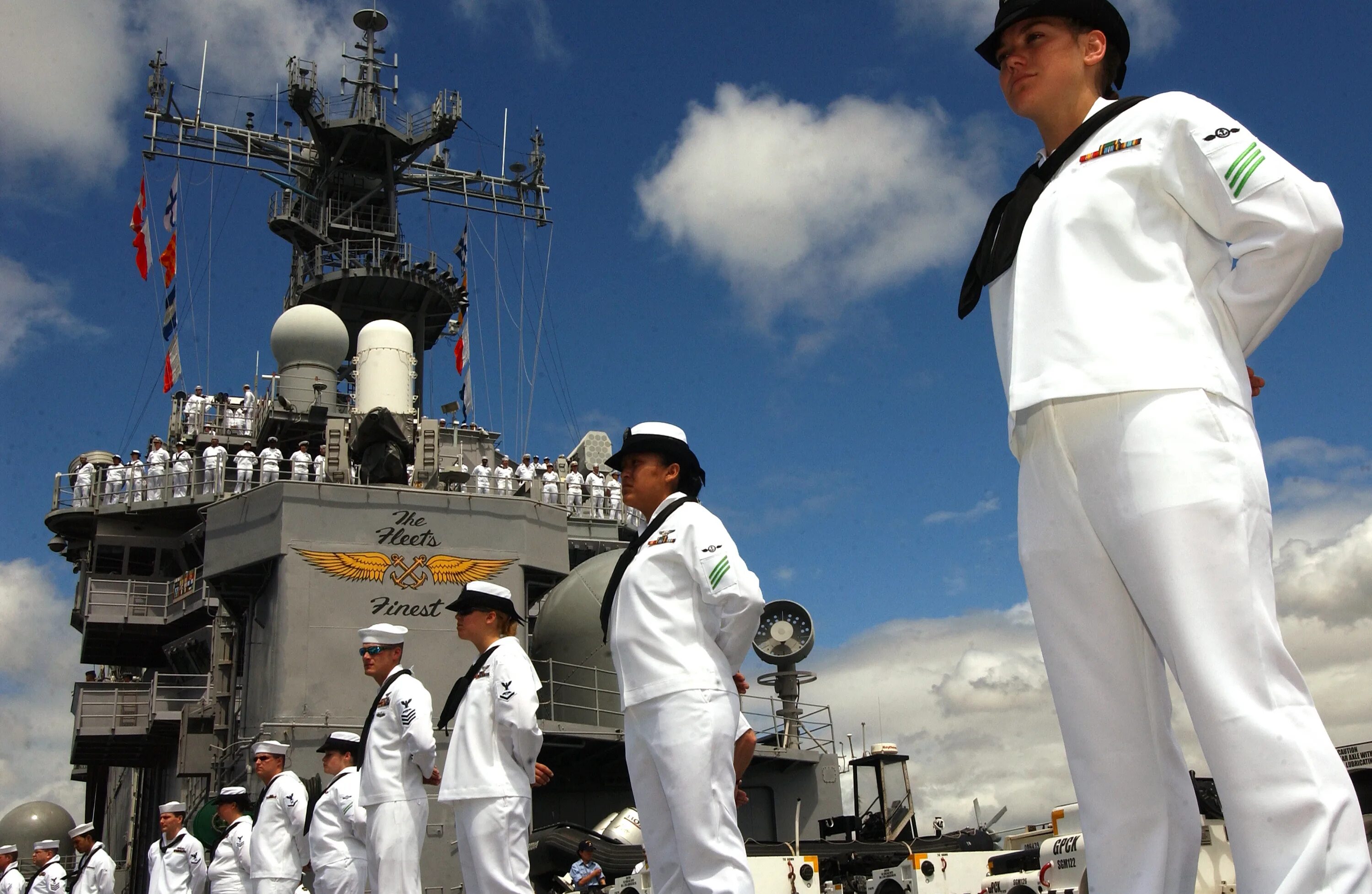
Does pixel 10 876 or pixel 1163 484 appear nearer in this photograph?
pixel 1163 484

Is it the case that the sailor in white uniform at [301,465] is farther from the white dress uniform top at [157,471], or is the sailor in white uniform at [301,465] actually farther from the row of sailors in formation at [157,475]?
the white dress uniform top at [157,471]

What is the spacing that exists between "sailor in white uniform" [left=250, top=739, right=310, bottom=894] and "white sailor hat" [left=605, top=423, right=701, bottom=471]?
16.2 ft

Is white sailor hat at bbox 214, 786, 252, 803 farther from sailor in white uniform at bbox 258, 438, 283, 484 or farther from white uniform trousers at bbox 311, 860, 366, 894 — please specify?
sailor in white uniform at bbox 258, 438, 283, 484

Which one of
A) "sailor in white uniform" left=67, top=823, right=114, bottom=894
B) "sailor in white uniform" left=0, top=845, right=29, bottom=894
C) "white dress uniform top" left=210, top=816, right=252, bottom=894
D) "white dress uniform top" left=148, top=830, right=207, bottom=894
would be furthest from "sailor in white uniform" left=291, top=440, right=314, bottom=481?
"white dress uniform top" left=210, top=816, right=252, bottom=894

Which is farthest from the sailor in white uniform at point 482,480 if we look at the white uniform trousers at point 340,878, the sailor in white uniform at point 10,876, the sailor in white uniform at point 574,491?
the white uniform trousers at point 340,878

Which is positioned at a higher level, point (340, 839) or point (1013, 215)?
point (1013, 215)

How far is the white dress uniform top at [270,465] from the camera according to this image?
22.3 metres

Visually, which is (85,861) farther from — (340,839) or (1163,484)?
(1163,484)

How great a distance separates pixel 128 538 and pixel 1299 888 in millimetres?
27843

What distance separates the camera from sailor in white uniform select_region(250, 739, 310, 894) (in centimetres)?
836

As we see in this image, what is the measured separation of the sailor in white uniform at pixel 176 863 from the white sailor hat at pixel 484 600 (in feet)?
19.1

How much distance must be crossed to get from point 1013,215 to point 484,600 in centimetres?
420

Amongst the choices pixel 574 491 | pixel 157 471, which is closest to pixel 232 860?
pixel 157 471

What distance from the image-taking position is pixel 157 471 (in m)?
25.6
